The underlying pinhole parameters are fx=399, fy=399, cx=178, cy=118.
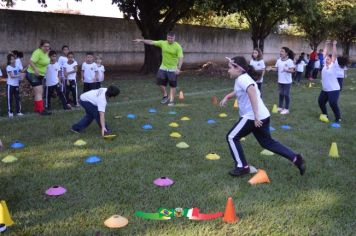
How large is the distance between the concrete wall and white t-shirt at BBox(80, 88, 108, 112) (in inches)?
474

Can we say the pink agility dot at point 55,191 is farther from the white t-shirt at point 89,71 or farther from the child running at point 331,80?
the child running at point 331,80

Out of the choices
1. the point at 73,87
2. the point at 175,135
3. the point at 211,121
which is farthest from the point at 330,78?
the point at 73,87

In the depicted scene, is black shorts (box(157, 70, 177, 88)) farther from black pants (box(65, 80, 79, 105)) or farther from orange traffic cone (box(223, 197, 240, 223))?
orange traffic cone (box(223, 197, 240, 223))

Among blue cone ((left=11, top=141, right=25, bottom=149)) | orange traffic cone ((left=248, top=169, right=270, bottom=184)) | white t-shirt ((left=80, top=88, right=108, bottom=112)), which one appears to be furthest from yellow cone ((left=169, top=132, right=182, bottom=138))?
blue cone ((left=11, top=141, right=25, bottom=149))

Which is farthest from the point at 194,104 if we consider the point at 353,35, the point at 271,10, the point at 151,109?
A: the point at 353,35

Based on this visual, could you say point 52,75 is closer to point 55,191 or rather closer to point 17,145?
point 17,145

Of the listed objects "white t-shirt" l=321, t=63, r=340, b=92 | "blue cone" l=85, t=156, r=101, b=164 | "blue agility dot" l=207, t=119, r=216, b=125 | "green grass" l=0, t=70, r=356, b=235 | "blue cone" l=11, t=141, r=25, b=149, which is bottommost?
"green grass" l=0, t=70, r=356, b=235

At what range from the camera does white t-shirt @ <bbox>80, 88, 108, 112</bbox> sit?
675 cm

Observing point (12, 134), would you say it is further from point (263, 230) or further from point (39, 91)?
point (263, 230)

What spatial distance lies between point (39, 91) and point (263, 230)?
278 inches

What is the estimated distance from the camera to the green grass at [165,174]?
12.5ft

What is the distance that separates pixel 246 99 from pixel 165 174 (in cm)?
141

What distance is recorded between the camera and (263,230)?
3.75 meters

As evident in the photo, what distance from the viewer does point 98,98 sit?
6824 millimetres
